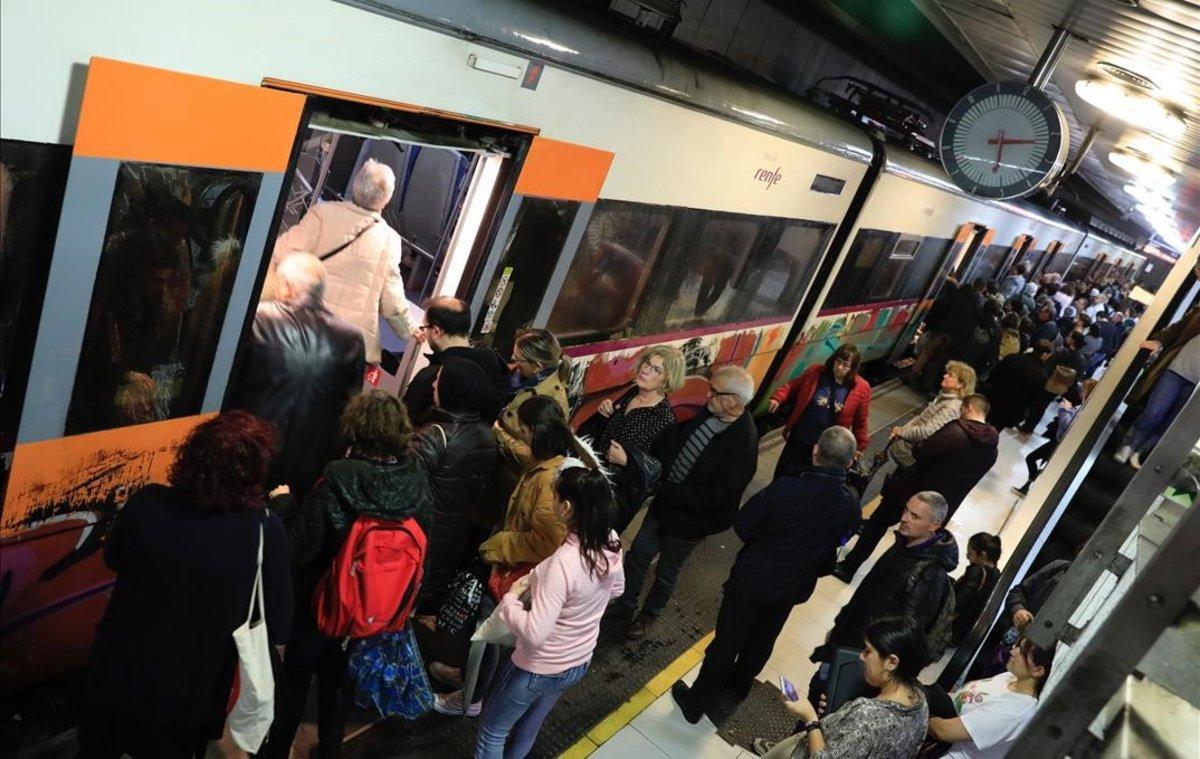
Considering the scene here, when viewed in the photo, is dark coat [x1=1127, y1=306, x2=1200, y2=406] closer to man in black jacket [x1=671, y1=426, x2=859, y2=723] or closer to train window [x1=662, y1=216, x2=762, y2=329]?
train window [x1=662, y1=216, x2=762, y2=329]

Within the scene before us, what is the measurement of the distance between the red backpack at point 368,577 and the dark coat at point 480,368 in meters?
0.83

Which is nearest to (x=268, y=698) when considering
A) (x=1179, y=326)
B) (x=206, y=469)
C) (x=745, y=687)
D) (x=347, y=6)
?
(x=206, y=469)

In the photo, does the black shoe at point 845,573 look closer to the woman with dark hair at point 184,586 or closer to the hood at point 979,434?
the hood at point 979,434

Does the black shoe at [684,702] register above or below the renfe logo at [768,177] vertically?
below

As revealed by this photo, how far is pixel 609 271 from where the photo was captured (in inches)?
224

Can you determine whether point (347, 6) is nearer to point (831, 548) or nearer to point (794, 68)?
point (831, 548)

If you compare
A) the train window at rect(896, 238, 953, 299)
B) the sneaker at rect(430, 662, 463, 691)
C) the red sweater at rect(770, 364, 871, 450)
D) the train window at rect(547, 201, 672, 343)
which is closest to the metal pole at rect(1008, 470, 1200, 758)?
the sneaker at rect(430, 662, 463, 691)

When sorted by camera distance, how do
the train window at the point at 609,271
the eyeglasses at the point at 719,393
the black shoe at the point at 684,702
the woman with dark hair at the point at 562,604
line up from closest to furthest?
1. the woman with dark hair at the point at 562,604
2. the eyeglasses at the point at 719,393
3. the black shoe at the point at 684,702
4. the train window at the point at 609,271

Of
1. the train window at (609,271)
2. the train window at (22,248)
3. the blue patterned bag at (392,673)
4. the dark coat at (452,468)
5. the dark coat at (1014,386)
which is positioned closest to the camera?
the train window at (22,248)

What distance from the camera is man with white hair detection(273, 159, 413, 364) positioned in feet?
14.9

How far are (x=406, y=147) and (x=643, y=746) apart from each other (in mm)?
4343

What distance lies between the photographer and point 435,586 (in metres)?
4.32

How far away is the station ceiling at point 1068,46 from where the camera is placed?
5.23m

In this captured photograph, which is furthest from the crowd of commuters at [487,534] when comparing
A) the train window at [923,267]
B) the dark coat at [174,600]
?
the train window at [923,267]
